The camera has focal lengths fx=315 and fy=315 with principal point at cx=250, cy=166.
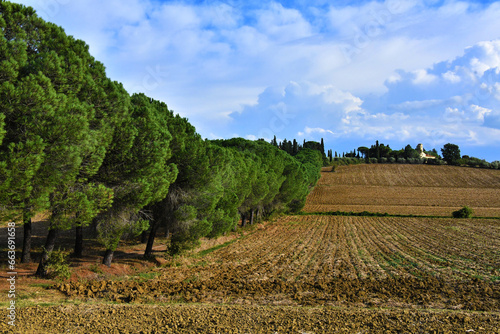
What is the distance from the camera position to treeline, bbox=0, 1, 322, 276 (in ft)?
35.3

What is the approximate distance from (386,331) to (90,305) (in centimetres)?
876

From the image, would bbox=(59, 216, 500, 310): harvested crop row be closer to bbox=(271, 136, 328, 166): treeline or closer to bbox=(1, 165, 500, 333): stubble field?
bbox=(1, 165, 500, 333): stubble field

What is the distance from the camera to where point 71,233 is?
28891 millimetres

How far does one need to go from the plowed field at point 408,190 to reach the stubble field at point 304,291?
31569 mm

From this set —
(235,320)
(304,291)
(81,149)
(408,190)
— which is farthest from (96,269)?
(408,190)

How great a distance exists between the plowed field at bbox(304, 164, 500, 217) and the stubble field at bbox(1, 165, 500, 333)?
31569mm

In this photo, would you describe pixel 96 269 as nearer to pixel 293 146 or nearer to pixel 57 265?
pixel 57 265

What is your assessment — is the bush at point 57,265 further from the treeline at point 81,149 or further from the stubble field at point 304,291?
the stubble field at point 304,291

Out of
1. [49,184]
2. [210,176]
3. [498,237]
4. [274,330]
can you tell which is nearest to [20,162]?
[49,184]

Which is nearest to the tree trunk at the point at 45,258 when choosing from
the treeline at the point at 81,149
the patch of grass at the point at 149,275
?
the treeline at the point at 81,149

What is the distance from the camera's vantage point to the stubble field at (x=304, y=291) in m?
8.64

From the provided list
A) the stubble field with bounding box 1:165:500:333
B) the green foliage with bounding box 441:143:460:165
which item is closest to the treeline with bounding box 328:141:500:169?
the green foliage with bounding box 441:143:460:165

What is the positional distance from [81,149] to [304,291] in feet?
35.5

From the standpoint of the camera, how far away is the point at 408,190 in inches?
3120
